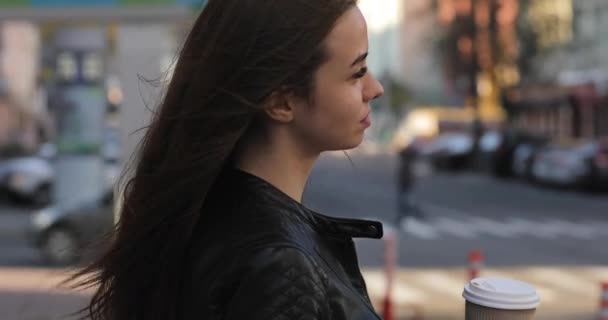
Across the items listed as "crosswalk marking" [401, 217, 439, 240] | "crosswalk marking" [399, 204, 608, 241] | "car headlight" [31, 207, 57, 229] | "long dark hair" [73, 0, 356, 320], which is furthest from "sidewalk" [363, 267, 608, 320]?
"long dark hair" [73, 0, 356, 320]

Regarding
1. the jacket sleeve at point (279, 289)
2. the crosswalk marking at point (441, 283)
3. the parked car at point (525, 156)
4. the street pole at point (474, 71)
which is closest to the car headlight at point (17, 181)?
the crosswalk marking at point (441, 283)

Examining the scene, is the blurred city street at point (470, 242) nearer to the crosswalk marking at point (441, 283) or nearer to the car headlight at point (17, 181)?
the crosswalk marking at point (441, 283)

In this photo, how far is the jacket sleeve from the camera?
49.6 inches

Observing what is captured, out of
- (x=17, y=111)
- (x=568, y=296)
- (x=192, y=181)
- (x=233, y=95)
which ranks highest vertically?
(x=233, y=95)

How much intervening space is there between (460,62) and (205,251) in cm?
3656

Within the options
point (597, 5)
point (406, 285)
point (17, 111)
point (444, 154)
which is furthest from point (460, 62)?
point (406, 285)

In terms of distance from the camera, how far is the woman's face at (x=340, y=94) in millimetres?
1474

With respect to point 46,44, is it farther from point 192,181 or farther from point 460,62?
point 460,62

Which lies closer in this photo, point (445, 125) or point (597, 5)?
point (597, 5)

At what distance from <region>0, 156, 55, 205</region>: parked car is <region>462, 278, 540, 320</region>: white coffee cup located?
21.9 metres

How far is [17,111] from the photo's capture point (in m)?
38.9

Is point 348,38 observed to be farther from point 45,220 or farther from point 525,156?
point 525,156

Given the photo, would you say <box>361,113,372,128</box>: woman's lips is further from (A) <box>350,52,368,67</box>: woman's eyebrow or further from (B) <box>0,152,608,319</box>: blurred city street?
(B) <box>0,152,608,319</box>: blurred city street

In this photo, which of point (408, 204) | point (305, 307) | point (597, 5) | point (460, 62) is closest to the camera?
point (305, 307)
